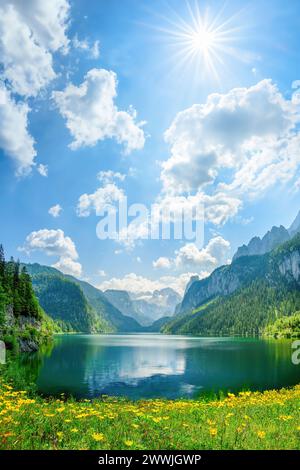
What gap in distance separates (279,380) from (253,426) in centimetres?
3508

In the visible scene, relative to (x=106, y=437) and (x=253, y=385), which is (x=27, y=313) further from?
(x=106, y=437)

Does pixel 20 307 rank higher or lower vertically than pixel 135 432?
lower

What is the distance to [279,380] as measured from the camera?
136 feet

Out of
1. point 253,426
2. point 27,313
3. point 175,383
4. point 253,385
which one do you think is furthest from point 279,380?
point 27,313

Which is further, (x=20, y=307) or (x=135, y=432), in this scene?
(x=20, y=307)

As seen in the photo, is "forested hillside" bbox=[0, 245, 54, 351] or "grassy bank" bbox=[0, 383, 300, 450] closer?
"grassy bank" bbox=[0, 383, 300, 450]

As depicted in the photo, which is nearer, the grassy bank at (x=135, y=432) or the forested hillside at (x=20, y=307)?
the grassy bank at (x=135, y=432)

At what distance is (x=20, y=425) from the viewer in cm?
983
